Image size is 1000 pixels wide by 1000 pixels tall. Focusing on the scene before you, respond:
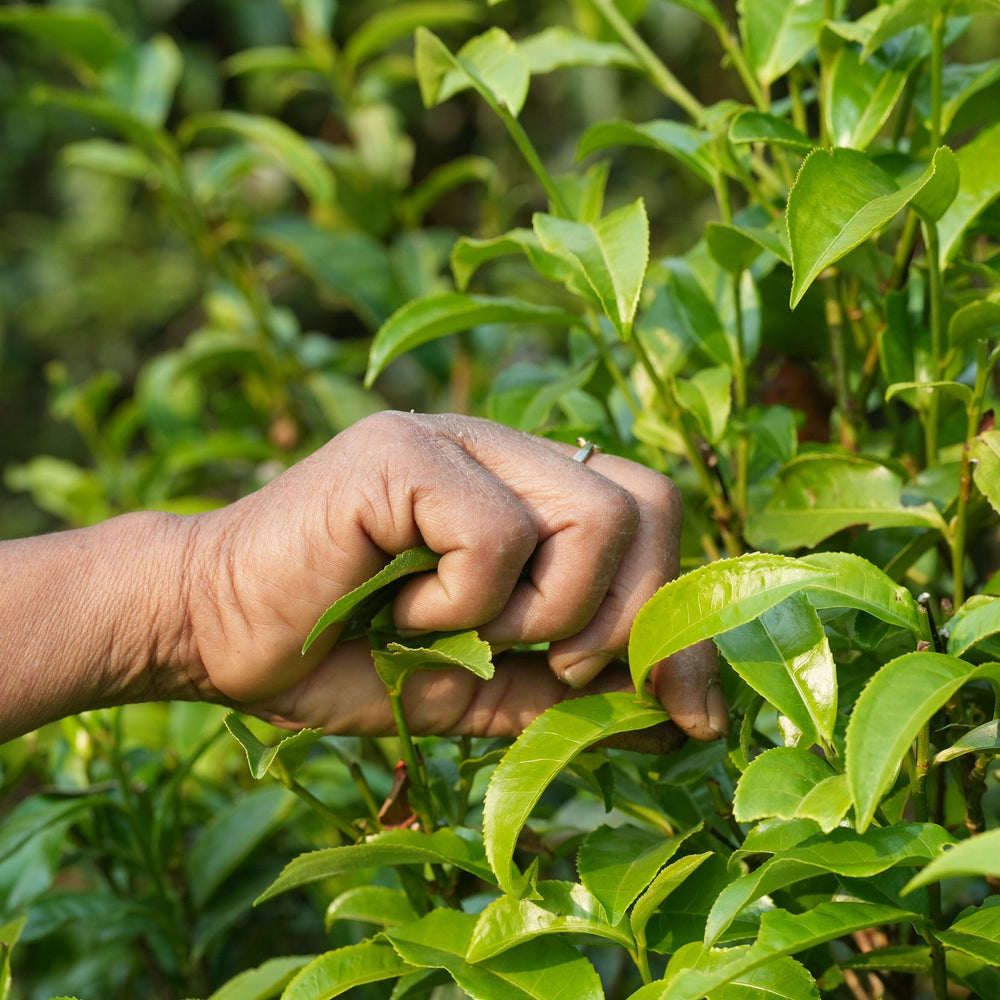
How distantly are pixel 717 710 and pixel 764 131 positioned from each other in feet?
1.38

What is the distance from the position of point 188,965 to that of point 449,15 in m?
1.49

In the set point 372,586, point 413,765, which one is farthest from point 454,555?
point 413,765

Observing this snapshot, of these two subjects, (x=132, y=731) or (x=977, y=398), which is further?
(x=132, y=731)

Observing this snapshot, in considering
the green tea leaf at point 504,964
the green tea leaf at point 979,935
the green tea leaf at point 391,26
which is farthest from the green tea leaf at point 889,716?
the green tea leaf at point 391,26

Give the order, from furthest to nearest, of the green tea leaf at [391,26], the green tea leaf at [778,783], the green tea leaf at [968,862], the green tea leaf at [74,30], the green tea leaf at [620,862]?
1. the green tea leaf at [391,26]
2. the green tea leaf at [74,30]
3. the green tea leaf at [620,862]
4. the green tea leaf at [778,783]
5. the green tea leaf at [968,862]

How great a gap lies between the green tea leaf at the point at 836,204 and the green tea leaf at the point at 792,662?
0.20 metres

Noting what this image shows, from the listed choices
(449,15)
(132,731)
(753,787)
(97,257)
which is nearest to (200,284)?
(97,257)

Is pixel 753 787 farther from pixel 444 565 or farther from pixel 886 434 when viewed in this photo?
pixel 886 434

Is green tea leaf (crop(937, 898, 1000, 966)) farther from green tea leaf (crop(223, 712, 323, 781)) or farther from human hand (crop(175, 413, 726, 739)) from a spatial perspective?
green tea leaf (crop(223, 712, 323, 781))

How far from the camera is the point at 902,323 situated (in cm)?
92

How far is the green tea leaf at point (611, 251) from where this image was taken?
78 centimetres

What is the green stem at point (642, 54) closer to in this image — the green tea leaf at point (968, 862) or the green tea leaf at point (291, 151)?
the green tea leaf at point (291, 151)

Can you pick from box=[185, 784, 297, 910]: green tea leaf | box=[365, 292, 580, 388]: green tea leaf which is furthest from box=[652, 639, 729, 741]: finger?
box=[185, 784, 297, 910]: green tea leaf

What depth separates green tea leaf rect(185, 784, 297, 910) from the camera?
116 centimetres
